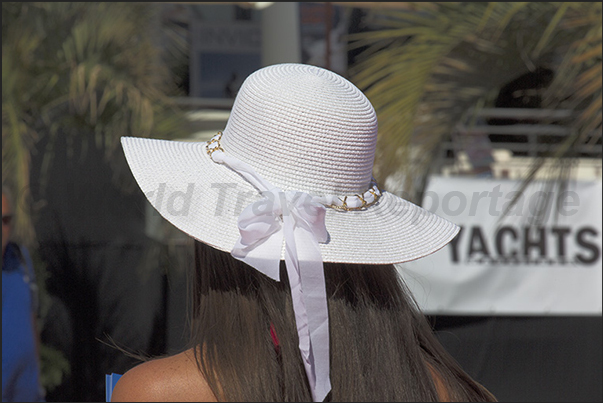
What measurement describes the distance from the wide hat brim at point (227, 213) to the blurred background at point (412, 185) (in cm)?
177

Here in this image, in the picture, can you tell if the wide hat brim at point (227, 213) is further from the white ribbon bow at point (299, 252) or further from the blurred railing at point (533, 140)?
the blurred railing at point (533, 140)

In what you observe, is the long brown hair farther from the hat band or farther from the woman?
the hat band

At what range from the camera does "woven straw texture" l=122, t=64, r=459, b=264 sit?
105cm

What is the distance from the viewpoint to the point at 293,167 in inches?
42.4

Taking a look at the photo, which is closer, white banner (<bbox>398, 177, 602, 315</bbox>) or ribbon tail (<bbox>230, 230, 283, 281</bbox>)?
ribbon tail (<bbox>230, 230, 283, 281</bbox>)

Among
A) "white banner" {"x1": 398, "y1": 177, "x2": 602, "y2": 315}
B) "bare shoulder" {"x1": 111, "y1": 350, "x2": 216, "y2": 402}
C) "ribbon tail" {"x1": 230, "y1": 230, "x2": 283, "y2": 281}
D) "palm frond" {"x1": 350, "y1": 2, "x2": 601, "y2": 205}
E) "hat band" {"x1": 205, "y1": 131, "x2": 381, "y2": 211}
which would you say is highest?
"palm frond" {"x1": 350, "y1": 2, "x2": 601, "y2": 205}

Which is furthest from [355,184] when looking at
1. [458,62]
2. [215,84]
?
[215,84]

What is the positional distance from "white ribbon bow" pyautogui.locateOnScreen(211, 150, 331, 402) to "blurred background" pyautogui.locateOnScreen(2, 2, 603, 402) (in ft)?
6.46

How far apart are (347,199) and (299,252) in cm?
19

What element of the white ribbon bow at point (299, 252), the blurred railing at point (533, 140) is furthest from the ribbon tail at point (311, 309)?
the blurred railing at point (533, 140)

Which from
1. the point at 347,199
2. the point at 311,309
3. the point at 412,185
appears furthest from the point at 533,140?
the point at 311,309

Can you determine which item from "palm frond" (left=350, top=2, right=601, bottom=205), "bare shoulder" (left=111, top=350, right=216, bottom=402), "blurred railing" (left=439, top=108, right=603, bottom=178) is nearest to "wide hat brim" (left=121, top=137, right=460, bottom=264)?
"bare shoulder" (left=111, top=350, right=216, bottom=402)

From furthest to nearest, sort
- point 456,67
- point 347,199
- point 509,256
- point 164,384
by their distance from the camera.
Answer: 1. point 509,256
2. point 456,67
3. point 347,199
4. point 164,384

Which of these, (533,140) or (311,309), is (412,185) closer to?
(533,140)
